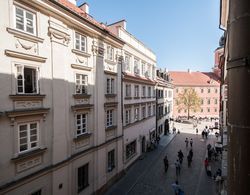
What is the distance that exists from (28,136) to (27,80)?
2535 mm

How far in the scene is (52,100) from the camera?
10086 mm

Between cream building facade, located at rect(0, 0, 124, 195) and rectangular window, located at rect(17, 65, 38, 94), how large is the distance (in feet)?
0.13

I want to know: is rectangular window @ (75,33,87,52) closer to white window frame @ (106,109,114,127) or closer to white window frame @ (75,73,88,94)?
white window frame @ (75,73,88,94)

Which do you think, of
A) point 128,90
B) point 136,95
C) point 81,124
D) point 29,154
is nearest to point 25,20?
point 29,154

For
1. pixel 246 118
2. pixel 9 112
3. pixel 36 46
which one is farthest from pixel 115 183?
pixel 246 118

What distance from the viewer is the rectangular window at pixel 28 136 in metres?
8.62

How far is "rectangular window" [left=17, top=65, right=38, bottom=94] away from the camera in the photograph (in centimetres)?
853

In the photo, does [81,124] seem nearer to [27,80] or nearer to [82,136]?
[82,136]

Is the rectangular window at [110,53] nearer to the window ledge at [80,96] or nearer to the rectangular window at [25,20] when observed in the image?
the window ledge at [80,96]

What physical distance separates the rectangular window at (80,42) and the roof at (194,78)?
5336cm

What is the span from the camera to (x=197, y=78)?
64875 millimetres

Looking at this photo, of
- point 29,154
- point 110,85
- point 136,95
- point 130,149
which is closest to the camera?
point 29,154

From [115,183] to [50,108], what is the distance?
31.1ft

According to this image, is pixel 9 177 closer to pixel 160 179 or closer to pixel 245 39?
Result: pixel 245 39
